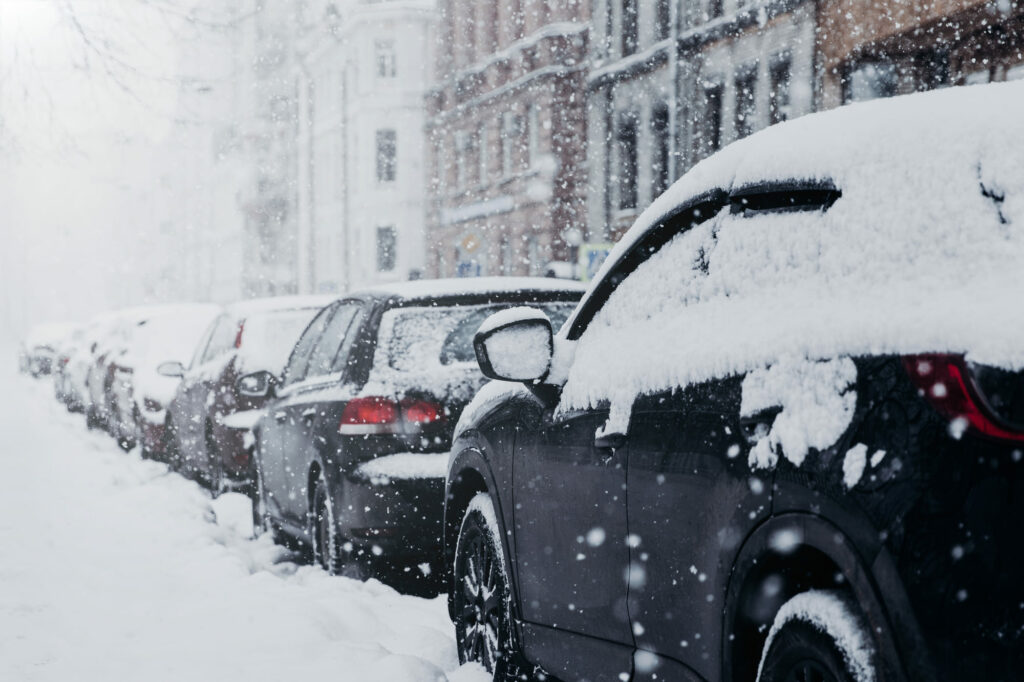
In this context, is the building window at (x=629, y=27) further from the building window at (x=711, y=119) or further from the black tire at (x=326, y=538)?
the black tire at (x=326, y=538)

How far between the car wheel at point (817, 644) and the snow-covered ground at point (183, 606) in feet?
8.19

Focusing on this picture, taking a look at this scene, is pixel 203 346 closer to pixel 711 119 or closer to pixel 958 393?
pixel 958 393

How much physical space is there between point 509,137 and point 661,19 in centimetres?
825

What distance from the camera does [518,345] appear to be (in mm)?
4188

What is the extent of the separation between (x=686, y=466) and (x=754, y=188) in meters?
0.69

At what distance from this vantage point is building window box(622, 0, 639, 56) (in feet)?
101

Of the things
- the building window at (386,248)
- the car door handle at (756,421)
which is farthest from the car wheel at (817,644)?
the building window at (386,248)

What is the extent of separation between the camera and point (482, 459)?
16.5ft

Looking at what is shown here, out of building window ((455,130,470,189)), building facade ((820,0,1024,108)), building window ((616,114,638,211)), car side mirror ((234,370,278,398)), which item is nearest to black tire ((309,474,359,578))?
car side mirror ((234,370,278,398))

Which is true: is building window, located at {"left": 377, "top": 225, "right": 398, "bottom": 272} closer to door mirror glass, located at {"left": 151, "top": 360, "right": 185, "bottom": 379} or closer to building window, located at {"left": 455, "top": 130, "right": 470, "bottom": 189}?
building window, located at {"left": 455, "top": 130, "right": 470, "bottom": 189}

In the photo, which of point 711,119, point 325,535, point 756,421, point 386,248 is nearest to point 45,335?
point 386,248

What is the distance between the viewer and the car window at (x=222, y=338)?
38.0ft

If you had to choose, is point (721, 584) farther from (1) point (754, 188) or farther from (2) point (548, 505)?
(2) point (548, 505)

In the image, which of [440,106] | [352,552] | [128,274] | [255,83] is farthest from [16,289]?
[352,552]
